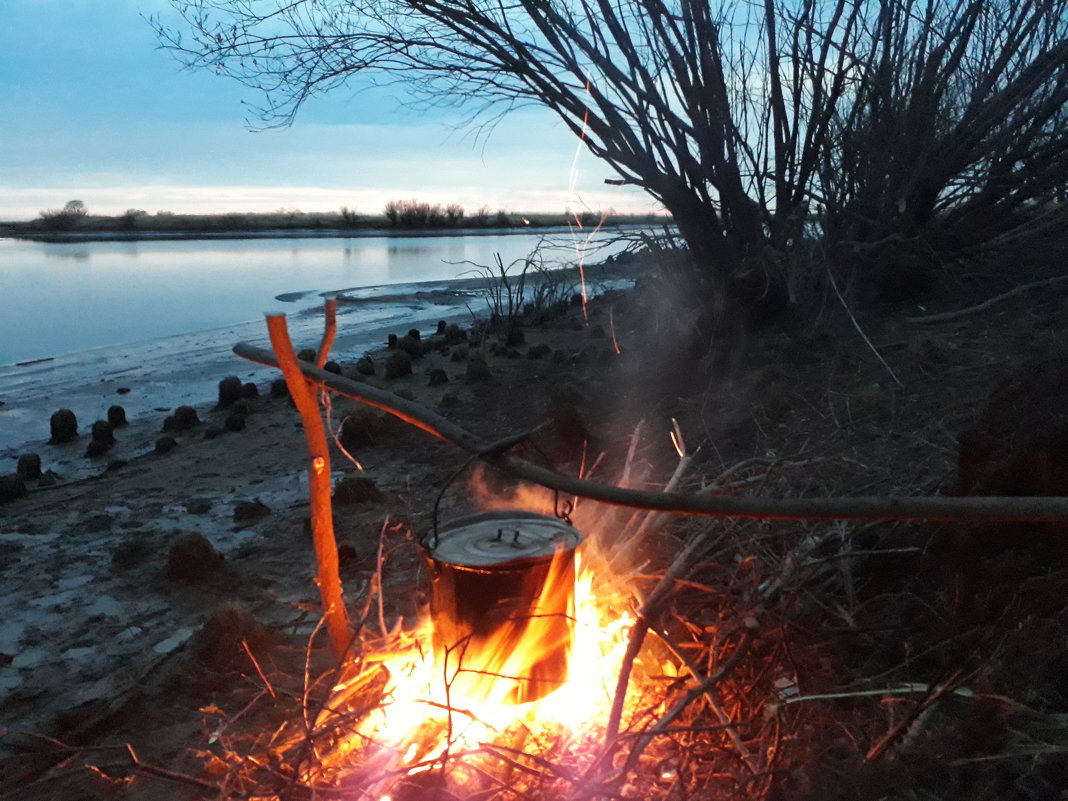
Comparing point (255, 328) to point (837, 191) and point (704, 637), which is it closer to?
point (837, 191)

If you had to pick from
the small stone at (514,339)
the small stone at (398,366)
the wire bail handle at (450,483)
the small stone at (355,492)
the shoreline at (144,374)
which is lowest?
the shoreline at (144,374)

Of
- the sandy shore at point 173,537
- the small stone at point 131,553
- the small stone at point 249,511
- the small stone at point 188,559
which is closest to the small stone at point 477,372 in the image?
the sandy shore at point 173,537

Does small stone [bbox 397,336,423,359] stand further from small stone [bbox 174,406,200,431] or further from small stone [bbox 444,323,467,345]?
small stone [bbox 174,406,200,431]

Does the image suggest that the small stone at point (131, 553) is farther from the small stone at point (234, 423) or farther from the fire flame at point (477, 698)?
the small stone at point (234, 423)

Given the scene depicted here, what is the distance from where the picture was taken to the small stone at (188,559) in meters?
3.42

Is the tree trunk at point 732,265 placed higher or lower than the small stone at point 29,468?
higher

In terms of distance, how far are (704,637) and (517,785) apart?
81cm

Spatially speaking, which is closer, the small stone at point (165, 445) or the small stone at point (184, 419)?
the small stone at point (165, 445)

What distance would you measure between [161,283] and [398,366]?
1442cm

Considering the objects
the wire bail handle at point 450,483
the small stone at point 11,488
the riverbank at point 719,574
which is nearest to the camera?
the wire bail handle at point 450,483

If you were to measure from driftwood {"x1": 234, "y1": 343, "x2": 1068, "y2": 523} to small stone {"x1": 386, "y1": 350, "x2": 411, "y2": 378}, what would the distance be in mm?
5835

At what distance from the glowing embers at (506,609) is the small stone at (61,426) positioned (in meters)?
5.37

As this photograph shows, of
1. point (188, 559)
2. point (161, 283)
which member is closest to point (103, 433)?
point (188, 559)

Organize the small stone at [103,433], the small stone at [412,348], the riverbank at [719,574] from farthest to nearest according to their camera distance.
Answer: the small stone at [412,348] < the small stone at [103,433] < the riverbank at [719,574]
